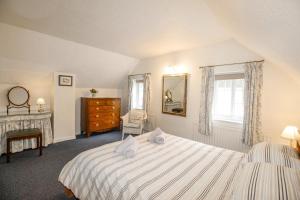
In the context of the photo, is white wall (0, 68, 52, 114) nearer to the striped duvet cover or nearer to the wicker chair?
the wicker chair

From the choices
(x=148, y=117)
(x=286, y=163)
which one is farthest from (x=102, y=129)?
(x=286, y=163)

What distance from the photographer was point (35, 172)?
260 cm

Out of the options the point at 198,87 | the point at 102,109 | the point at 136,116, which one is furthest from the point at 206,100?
the point at 102,109

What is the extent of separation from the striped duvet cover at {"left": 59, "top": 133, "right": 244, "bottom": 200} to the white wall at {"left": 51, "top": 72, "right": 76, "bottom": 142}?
2.58 meters

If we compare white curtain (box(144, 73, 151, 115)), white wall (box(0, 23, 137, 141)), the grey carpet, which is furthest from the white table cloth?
white curtain (box(144, 73, 151, 115))

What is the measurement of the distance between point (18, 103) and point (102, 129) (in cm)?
223

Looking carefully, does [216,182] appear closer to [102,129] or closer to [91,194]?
[91,194]

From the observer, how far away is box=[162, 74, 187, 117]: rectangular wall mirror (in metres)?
4.05

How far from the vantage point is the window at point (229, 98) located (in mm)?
3229

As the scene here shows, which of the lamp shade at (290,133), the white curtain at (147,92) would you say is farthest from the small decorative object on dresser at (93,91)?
the lamp shade at (290,133)

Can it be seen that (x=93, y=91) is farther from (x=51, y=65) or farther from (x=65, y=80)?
(x=51, y=65)

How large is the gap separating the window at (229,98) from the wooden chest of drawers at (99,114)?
10.4 ft

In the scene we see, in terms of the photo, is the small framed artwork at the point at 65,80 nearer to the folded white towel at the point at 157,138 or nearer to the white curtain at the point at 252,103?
the folded white towel at the point at 157,138

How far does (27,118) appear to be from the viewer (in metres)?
3.43
